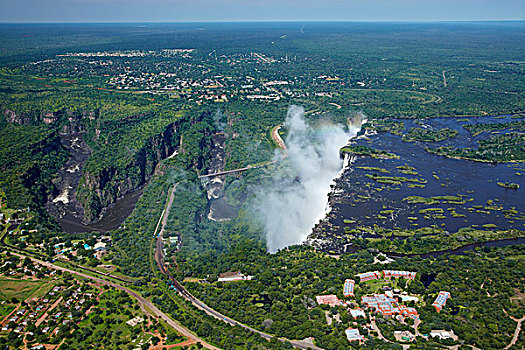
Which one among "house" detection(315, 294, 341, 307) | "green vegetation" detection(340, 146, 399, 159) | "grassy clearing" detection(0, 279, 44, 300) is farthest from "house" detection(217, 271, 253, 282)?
"green vegetation" detection(340, 146, 399, 159)

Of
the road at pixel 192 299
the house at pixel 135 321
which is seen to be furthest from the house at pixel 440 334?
the house at pixel 135 321

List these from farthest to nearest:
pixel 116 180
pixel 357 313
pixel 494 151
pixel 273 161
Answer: pixel 494 151, pixel 273 161, pixel 116 180, pixel 357 313

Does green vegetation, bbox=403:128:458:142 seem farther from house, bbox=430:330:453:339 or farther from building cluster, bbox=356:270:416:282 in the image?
house, bbox=430:330:453:339

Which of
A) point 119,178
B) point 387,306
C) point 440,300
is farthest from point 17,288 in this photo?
point 440,300

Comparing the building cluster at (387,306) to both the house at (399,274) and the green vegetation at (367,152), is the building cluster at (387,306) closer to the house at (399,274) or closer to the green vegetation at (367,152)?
the house at (399,274)

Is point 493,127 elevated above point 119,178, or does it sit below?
above

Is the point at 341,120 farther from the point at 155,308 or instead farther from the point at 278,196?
the point at 155,308

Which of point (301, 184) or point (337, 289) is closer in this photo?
point (337, 289)

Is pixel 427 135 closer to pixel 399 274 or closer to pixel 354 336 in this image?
pixel 399 274
